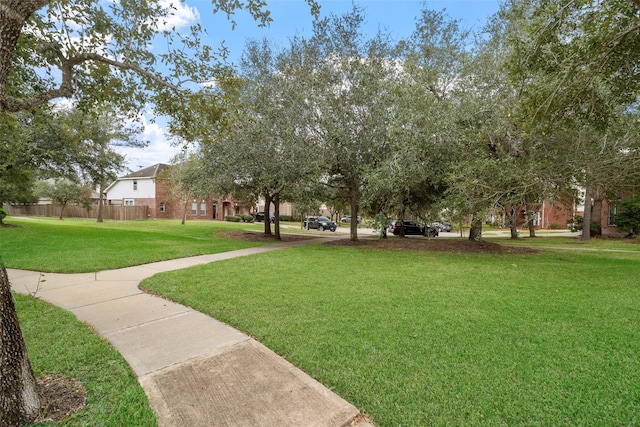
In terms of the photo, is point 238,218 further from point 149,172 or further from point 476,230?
point 476,230

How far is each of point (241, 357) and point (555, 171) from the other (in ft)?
34.1

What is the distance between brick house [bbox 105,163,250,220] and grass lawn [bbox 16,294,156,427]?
31.2m

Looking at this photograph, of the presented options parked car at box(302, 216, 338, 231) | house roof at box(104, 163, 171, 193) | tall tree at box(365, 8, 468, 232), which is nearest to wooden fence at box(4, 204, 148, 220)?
house roof at box(104, 163, 171, 193)

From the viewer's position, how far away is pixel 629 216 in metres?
21.1

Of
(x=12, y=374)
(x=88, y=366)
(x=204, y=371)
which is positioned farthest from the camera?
(x=88, y=366)

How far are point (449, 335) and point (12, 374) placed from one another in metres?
4.11

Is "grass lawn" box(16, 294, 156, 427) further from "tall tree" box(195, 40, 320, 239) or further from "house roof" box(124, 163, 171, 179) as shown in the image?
"house roof" box(124, 163, 171, 179)

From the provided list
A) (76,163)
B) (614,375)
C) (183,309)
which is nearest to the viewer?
(614,375)

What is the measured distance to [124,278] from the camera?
6844 millimetres

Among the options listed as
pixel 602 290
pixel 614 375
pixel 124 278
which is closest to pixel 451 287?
pixel 602 290

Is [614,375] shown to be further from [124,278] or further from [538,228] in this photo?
[538,228]

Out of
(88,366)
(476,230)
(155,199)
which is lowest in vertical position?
(88,366)

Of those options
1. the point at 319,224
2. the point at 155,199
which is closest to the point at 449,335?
the point at 319,224

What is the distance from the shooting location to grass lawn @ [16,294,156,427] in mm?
2393
